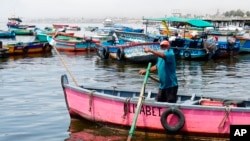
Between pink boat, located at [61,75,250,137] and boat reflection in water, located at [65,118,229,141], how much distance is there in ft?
0.47

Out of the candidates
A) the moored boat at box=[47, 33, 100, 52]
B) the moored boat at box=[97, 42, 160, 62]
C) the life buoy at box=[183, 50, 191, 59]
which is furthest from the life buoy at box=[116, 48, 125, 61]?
the moored boat at box=[47, 33, 100, 52]

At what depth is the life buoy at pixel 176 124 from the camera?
1032cm

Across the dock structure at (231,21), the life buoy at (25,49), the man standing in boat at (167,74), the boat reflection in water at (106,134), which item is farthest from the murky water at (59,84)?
the dock structure at (231,21)

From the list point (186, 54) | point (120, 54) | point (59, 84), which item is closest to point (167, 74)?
point (59, 84)

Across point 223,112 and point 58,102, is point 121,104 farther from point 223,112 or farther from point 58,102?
point 58,102

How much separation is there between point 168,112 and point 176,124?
0.39 meters

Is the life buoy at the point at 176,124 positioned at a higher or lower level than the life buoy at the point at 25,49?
higher

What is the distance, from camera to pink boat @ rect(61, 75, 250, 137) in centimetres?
1011

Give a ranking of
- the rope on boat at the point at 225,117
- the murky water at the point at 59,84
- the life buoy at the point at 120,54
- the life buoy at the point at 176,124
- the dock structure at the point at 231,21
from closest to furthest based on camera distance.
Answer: the rope on boat at the point at 225,117 < the life buoy at the point at 176,124 < the murky water at the point at 59,84 < the life buoy at the point at 120,54 < the dock structure at the point at 231,21

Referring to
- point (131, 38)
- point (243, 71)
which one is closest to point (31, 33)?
point (131, 38)

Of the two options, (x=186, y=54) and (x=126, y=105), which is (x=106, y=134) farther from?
(x=186, y=54)

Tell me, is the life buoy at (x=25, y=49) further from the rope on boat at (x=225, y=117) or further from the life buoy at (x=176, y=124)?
the rope on boat at (x=225, y=117)

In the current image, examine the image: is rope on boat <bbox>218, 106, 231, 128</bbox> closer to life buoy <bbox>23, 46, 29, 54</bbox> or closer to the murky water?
the murky water

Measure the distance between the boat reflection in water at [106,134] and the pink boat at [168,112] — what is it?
0.47 feet
